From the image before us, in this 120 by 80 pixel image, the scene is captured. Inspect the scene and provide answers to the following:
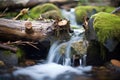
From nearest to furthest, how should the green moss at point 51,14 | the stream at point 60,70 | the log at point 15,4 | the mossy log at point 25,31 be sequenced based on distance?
the stream at point 60,70, the mossy log at point 25,31, the green moss at point 51,14, the log at point 15,4

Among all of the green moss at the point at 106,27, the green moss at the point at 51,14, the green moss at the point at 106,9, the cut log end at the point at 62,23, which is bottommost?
the green moss at the point at 106,27

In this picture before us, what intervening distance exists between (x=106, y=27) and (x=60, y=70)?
5.75ft

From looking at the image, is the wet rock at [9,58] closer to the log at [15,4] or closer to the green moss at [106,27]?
the green moss at [106,27]

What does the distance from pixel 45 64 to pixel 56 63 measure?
0.33 meters

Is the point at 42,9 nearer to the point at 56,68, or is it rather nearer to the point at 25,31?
the point at 25,31

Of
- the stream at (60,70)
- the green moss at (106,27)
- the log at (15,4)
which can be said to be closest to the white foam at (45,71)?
the stream at (60,70)

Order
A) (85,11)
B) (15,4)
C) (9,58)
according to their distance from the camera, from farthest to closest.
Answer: (85,11) < (15,4) < (9,58)

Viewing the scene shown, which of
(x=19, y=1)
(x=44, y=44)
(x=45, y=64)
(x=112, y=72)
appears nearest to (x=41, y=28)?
(x=44, y=44)

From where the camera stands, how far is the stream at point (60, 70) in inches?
279

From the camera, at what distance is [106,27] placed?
7.56m

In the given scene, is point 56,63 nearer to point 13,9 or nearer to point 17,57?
point 17,57

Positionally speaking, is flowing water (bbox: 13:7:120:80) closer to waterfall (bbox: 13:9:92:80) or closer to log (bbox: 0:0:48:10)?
waterfall (bbox: 13:9:92:80)

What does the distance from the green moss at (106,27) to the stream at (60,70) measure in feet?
2.73

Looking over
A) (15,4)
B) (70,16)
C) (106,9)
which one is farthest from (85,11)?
(15,4)
